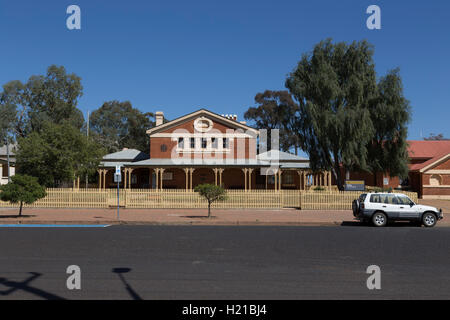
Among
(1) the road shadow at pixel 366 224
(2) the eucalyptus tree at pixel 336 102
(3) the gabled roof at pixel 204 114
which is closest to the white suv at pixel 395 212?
Result: (1) the road shadow at pixel 366 224

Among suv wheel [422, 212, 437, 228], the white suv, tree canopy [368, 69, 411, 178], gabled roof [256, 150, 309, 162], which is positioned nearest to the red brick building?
gabled roof [256, 150, 309, 162]

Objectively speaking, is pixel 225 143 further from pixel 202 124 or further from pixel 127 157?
pixel 127 157

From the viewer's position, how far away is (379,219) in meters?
15.8

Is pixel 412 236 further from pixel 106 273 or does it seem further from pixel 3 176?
pixel 3 176

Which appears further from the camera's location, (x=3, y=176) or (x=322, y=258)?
(x=3, y=176)

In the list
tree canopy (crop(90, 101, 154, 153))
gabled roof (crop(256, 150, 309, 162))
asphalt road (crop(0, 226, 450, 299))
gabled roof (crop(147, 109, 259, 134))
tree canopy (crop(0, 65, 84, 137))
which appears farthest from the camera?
tree canopy (crop(90, 101, 154, 153))

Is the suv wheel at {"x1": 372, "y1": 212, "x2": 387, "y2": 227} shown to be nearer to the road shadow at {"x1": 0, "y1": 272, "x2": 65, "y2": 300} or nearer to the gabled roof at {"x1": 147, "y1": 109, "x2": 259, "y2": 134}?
the road shadow at {"x1": 0, "y1": 272, "x2": 65, "y2": 300}

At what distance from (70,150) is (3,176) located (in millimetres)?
22597

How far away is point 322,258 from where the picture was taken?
8.60 meters

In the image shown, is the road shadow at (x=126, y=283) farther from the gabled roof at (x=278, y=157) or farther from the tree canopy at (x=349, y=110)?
the gabled roof at (x=278, y=157)

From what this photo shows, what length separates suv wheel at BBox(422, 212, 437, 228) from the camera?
15602 mm

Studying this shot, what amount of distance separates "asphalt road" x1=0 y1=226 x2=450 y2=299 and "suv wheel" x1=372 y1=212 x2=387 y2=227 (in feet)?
8.42
